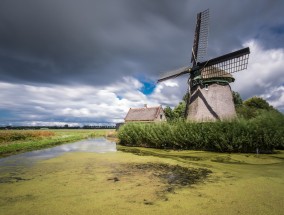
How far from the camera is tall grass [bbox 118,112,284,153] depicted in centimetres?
1475

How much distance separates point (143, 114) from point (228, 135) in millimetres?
30192

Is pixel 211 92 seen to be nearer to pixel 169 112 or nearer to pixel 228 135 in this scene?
pixel 228 135

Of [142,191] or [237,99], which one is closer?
[142,191]

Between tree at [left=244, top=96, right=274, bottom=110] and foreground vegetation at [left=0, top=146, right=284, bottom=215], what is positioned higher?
tree at [left=244, top=96, right=274, bottom=110]

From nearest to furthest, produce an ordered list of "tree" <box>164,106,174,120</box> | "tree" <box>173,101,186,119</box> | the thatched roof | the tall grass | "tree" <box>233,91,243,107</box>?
1. the tall grass
2. the thatched roof
3. "tree" <box>233,91,243,107</box>
4. "tree" <box>173,101,186,119</box>
5. "tree" <box>164,106,174,120</box>

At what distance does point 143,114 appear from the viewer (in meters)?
45.0

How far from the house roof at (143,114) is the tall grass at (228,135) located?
903 inches

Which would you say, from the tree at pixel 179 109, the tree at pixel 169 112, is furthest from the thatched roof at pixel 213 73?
the tree at pixel 169 112

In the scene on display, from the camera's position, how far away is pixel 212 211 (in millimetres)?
5066

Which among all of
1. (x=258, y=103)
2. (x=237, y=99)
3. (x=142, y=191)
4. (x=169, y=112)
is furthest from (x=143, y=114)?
(x=142, y=191)

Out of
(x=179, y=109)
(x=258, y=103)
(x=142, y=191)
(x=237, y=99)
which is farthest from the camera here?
(x=179, y=109)

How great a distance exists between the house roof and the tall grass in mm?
22943

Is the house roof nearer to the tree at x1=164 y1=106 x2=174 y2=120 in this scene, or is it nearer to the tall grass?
the tree at x1=164 y1=106 x2=174 y2=120

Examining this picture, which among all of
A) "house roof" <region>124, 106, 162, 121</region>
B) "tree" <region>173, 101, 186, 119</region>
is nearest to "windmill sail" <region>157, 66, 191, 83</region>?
"house roof" <region>124, 106, 162, 121</region>
